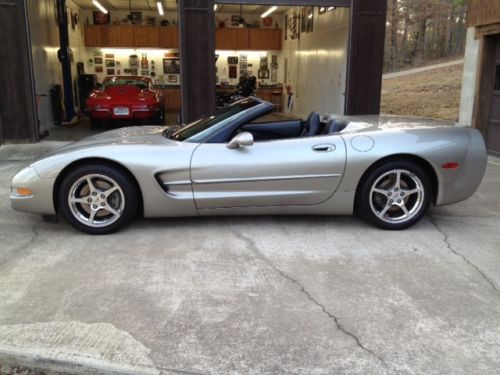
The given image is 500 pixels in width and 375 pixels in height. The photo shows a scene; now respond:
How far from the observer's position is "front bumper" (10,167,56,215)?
419cm

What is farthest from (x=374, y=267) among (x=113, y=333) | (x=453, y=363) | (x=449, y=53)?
(x=449, y=53)

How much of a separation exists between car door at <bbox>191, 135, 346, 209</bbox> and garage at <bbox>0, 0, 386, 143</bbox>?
5556 mm

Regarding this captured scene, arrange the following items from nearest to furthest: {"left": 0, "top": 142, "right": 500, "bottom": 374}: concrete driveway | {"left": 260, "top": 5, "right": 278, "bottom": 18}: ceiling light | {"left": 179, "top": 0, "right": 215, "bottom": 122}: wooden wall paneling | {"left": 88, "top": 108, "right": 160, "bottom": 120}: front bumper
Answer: {"left": 0, "top": 142, "right": 500, "bottom": 374}: concrete driveway < {"left": 179, "top": 0, "right": 215, "bottom": 122}: wooden wall paneling < {"left": 88, "top": 108, "right": 160, "bottom": 120}: front bumper < {"left": 260, "top": 5, "right": 278, "bottom": 18}: ceiling light

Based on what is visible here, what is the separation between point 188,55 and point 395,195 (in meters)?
6.25

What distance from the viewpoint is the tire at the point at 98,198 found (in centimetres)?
420

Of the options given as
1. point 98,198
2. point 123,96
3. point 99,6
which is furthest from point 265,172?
point 99,6

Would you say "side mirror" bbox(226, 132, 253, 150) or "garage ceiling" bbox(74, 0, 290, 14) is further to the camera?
"garage ceiling" bbox(74, 0, 290, 14)

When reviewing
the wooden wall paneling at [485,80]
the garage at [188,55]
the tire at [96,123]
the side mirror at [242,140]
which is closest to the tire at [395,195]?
the side mirror at [242,140]

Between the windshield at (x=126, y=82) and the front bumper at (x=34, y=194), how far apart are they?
30.6 ft

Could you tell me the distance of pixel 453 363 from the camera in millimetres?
2465

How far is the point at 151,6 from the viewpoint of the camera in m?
18.4

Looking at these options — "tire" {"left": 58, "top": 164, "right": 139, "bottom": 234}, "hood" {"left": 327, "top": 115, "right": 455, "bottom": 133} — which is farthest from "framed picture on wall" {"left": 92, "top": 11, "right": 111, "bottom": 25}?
"tire" {"left": 58, "top": 164, "right": 139, "bottom": 234}

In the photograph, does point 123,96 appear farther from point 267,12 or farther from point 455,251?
point 455,251

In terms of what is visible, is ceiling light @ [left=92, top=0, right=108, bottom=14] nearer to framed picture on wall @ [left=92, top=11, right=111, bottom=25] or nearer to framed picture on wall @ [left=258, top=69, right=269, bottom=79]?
framed picture on wall @ [left=92, top=11, right=111, bottom=25]
